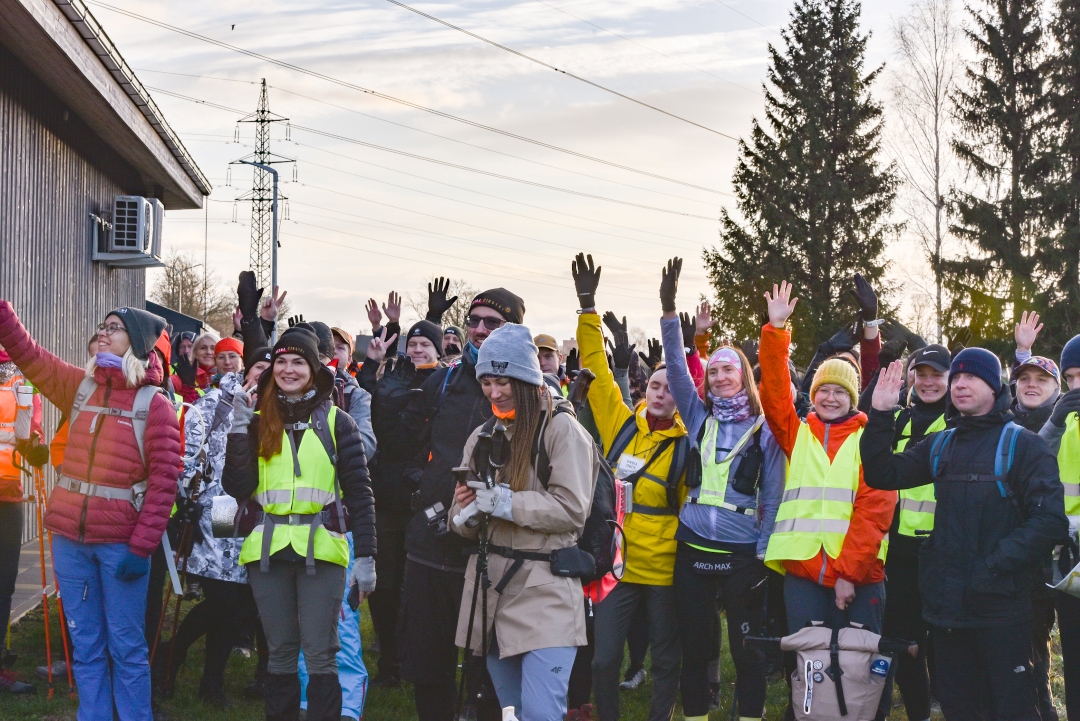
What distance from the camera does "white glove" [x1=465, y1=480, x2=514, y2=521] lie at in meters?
4.11

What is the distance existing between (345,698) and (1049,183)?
94.4ft

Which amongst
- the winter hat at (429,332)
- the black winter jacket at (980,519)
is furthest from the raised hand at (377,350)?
the black winter jacket at (980,519)

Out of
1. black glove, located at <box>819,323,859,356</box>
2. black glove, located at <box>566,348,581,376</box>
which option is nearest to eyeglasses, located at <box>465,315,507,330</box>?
black glove, located at <box>819,323,859,356</box>

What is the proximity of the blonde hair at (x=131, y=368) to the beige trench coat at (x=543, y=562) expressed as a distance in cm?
208

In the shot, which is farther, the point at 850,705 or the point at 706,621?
the point at 706,621

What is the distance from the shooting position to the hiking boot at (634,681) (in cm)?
737

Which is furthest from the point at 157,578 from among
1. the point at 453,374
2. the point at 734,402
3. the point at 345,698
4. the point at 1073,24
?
the point at 1073,24

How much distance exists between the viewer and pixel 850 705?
519cm

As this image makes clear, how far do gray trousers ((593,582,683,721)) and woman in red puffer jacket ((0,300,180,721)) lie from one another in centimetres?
238

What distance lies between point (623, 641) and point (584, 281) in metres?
2.00

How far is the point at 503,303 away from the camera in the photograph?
525cm

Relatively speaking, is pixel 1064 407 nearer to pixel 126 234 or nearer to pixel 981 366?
pixel 981 366

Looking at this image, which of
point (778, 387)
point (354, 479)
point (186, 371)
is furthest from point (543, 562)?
point (186, 371)

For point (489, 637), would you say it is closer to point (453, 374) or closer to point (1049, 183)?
point (453, 374)
